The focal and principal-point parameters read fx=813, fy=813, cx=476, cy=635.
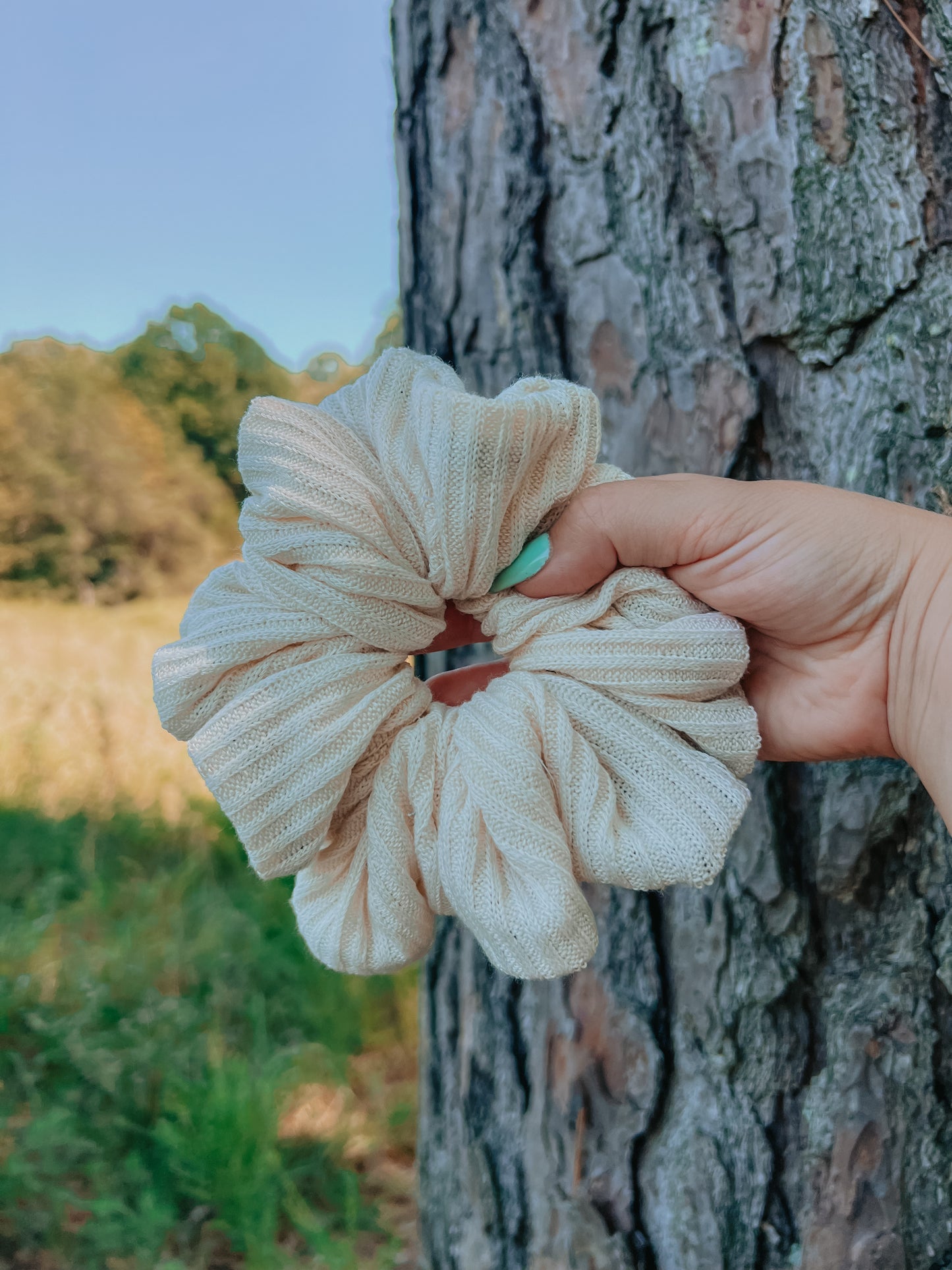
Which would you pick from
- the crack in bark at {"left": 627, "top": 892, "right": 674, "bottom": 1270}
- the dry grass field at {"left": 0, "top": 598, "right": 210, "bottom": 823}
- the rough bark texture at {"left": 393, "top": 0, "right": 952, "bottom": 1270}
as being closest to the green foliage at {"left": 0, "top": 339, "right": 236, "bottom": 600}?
the dry grass field at {"left": 0, "top": 598, "right": 210, "bottom": 823}

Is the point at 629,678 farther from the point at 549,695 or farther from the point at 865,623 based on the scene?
the point at 865,623

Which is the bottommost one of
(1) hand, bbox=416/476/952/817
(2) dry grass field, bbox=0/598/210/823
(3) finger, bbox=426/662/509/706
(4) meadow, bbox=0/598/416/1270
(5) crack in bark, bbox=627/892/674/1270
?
(4) meadow, bbox=0/598/416/1270

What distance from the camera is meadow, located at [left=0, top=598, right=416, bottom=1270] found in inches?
50.6

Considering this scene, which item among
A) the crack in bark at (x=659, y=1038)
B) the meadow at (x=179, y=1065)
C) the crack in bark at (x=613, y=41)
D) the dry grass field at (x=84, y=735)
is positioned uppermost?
the crack in bark at (x=613, y=41)

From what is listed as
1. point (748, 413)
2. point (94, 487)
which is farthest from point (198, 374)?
point (748, 413)

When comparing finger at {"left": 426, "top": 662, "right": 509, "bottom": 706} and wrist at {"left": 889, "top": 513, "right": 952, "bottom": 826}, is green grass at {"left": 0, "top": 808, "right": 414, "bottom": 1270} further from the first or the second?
wrist at {"left": 889, "top": 513, "right": 952, "bottom": 826}

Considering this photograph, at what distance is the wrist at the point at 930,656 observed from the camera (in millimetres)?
575

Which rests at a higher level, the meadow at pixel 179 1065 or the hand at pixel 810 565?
the hand at pixel 810 565

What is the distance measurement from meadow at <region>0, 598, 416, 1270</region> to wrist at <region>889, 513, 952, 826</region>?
118cm

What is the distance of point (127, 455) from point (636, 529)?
6.51 m

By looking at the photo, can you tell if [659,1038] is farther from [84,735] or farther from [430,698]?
[84,735]

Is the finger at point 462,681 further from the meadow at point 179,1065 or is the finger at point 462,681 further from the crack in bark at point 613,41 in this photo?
the meadow at point 179,1065

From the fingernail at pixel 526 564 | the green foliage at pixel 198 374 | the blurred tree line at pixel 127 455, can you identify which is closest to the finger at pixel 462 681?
the fingernail at pixel 526 564

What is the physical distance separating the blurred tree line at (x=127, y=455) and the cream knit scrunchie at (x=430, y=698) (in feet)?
15.2
